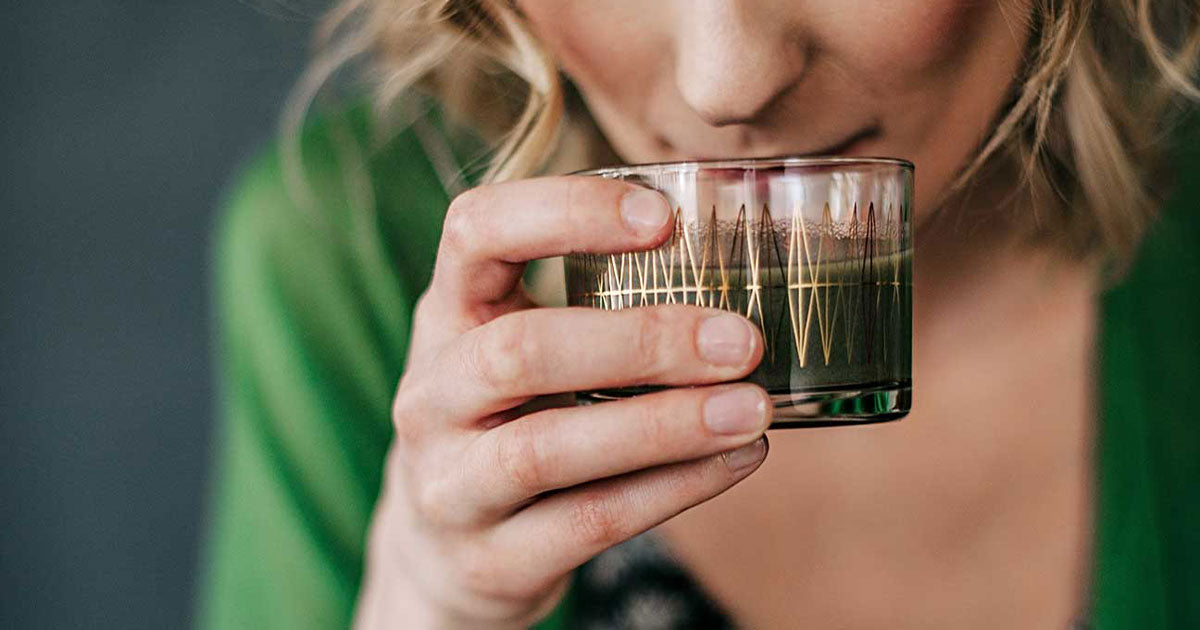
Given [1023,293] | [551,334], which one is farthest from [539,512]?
[1023,293]

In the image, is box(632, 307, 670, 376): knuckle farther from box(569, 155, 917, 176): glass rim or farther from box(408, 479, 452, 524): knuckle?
box(408, 479, 452, 524): knuckle

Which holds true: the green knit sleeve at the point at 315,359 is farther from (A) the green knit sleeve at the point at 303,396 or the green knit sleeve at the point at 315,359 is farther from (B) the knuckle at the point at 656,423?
(B) the knuckle at the point at 656,423

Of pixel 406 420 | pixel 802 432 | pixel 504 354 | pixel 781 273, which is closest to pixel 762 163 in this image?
pixel 781 273

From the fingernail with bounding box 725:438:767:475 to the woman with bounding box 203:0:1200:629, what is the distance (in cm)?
12

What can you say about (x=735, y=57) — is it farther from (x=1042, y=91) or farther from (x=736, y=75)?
(x=1042, y=91)

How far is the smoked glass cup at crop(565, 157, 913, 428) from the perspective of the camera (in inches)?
17.5

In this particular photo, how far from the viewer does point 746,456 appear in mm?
492

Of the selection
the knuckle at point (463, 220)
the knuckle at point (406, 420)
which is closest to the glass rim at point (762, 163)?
the knuckle at point (463, 220)

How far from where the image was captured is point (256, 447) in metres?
0.97

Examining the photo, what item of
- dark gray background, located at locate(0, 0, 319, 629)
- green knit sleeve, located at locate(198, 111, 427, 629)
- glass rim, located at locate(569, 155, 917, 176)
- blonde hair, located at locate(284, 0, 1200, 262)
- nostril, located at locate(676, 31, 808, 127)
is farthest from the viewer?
dark gray background, located at locate(0, 0, 319, 629)

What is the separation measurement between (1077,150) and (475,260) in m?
0.58

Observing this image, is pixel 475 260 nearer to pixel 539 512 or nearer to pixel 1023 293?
pixel 539 512

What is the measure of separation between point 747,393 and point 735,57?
0.19 meters

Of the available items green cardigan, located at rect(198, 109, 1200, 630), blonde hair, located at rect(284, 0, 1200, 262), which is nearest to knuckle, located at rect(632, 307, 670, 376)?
blonde hair, located at rect(284, 0, 1200, 262)
